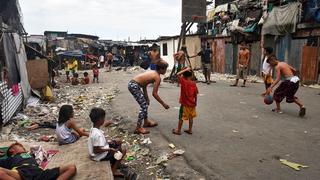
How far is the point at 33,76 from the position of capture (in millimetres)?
12492

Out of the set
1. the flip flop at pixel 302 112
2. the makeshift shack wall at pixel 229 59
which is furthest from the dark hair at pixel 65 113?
the makeshift shack wall at pixel 229 59

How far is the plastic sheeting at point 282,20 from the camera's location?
16.5 meters

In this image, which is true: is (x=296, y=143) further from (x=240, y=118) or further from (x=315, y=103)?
(x=315, y=103)

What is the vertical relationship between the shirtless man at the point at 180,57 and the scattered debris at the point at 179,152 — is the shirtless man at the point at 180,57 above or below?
above

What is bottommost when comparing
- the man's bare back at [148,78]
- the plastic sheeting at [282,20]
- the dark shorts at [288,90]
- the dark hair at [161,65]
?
the dark shorts at [288,90]

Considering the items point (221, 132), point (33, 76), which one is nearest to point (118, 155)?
point (221, 132)

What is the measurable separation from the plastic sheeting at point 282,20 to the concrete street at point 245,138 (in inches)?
262

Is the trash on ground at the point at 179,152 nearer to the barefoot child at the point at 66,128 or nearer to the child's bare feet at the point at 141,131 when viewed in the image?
the child's bare feet at the point at 141,131

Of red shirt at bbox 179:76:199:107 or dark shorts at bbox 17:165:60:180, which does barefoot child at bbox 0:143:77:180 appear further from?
red shirt at bbox 179:76:199:107

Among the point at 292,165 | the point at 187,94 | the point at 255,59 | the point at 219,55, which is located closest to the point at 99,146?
the point at 187,94

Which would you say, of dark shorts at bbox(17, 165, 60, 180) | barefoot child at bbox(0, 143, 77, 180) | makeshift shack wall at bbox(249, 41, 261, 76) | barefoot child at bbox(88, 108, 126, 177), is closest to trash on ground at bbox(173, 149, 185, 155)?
barefoot child at bbox(88, 108, 126, 177)

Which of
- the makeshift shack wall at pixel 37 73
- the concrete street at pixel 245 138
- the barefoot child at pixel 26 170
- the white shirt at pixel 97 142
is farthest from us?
the makeshift shack wall at pixel 37 73

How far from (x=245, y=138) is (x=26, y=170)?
3.89 m

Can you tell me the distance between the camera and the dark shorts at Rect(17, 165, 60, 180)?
4.16 metres
